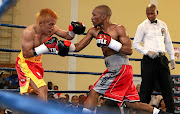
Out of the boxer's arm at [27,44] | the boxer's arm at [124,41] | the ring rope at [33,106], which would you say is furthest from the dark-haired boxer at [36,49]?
the ring rope at [33,106]

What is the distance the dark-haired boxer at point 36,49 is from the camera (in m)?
2.27

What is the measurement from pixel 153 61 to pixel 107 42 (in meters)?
0.98

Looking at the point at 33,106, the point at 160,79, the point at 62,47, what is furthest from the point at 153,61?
the point at 33,106

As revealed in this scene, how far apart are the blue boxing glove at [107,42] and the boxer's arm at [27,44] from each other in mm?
558

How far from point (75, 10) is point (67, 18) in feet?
0.95

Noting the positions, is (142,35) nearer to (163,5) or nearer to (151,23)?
(151,23)

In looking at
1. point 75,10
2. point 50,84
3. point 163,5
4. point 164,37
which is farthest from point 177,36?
point 164,37

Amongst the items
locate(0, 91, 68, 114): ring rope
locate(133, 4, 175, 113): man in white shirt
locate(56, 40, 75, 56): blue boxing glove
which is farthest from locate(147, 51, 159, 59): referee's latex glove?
locate(0, 91, 68, 114): ring rope

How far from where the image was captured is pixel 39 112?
450 mm

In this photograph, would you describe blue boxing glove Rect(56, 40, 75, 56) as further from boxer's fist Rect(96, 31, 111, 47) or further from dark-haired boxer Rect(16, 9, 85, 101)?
boxer's fist Rect(96, 31, 111, 47)

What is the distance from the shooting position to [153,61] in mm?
2975

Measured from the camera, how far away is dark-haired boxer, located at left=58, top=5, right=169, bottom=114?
2246 mm

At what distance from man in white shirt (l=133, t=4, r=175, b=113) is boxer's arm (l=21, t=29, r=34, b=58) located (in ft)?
3.99

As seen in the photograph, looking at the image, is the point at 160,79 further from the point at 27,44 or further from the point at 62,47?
the point at 27,44
